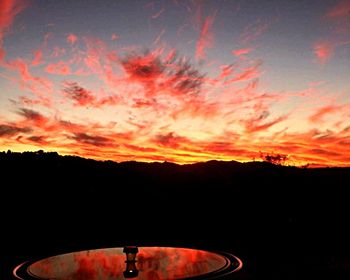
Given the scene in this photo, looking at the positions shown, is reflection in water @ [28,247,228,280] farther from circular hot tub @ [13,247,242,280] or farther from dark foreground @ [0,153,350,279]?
dark foreground @ [0,153,350,279]

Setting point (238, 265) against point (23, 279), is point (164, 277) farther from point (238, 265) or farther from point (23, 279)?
point (23, 279)

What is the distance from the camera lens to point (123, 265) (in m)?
4.66

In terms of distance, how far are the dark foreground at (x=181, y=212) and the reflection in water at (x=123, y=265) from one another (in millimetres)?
1459

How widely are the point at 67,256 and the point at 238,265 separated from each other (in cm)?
237

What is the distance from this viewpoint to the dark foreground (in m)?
12.3

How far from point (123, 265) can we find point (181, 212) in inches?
625

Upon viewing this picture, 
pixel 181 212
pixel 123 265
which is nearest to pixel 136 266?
pixel 123 265

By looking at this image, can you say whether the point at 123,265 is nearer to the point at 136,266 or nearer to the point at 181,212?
the point at 136,266

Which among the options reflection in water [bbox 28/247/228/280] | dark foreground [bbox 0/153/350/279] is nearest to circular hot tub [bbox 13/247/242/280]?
reflection in water [bbox 28/247/228/280]

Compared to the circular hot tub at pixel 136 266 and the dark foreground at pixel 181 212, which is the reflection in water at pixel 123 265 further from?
the dark foreground at pixel 181 212

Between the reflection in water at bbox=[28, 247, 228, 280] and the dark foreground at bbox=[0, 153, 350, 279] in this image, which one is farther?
the dark foreground at bbox=[0, 153, 350, 279]

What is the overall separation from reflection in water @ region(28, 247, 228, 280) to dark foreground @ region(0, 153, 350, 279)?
146 centimetres

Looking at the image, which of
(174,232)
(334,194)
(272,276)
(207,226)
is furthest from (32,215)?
(334,194)

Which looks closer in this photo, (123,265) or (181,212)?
(123,265)
